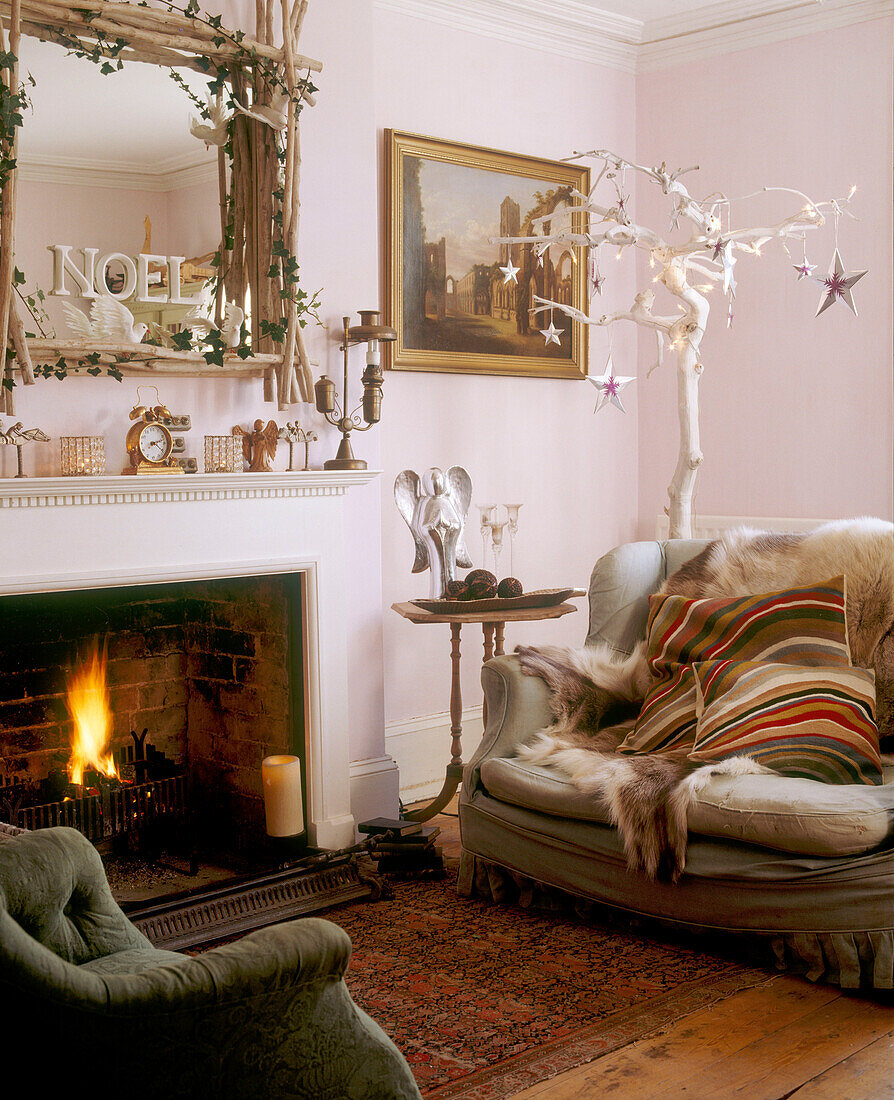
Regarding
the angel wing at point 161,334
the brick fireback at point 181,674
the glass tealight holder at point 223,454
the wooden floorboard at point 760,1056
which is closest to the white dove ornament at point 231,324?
the angel wing at point 161,334

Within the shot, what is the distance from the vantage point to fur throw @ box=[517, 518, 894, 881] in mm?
2578

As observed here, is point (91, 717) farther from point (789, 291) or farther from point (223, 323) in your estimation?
point (789, 291)

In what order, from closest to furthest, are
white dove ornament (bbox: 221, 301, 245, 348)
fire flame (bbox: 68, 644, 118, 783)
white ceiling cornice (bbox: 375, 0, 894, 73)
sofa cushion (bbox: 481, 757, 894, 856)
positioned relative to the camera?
sofa cushion (bbox: 481, 757, 894, 856) < white dove ornament (bbox: 221, 301, 245, 348) < fire flame (bbox: 68, 644, 118, 783) < white ceiling cornice (bbox: 375, 0, 894, 73)

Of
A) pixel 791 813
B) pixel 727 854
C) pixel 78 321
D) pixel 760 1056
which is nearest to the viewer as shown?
pixel 760 1056

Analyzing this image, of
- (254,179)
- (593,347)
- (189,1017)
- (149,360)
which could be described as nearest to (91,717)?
(149,360)

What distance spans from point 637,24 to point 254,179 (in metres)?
2.25

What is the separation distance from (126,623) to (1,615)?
1.26 feet

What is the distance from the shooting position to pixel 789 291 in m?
4.41

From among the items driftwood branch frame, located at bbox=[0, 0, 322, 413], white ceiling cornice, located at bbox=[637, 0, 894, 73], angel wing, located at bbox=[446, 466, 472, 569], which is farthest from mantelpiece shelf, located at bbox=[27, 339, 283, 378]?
white ceiling cornice, located at bbox=[637, 0, 894, 73]

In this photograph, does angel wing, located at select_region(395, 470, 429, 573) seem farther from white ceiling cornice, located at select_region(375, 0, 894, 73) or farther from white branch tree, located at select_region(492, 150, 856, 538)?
white ceiling cornice, located at select_region(375, 0, 894, 73)

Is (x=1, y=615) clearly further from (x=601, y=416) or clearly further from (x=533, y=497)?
(x=601, y=416)

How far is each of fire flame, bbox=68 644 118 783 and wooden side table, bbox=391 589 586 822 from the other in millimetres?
889

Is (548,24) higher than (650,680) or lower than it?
higher

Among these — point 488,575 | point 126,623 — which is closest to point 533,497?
point 488,575
